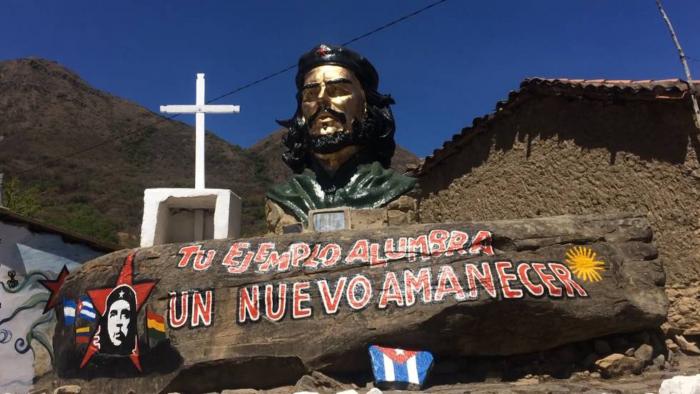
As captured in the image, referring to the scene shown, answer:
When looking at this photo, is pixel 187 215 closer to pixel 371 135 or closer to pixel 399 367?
pixel 371 135

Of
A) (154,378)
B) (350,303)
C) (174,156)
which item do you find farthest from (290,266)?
(174,156)

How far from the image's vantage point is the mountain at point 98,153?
127 feet

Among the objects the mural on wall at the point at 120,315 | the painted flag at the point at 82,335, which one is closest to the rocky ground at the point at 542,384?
the mural on wall at the point at 120,315

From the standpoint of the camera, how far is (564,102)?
8.94 metres

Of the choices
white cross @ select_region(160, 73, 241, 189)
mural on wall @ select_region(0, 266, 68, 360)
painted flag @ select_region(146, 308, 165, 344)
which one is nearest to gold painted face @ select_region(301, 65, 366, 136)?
white cross @ select_region(160, 73, 241, 189)

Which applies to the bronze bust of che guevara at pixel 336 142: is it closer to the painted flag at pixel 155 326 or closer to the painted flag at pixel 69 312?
the painted flag at pixel 155 326

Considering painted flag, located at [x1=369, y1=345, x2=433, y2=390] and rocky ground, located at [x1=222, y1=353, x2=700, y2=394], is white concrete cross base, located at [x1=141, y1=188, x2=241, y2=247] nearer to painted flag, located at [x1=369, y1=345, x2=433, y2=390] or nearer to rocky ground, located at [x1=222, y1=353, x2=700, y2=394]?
rocky ground, located at [x1=222, y1=353, x2=700, y2=394]

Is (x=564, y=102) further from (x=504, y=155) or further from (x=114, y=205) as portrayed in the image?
(x=114, y=205)

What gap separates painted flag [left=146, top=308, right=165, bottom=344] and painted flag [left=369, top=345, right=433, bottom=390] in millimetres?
1907

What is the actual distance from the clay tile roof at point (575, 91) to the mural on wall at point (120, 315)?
5.74 m

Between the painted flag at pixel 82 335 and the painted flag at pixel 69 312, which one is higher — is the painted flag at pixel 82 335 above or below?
below

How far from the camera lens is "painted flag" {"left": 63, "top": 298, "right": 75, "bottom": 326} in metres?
6.33

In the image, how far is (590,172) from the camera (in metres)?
8.34

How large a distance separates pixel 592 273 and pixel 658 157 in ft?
7.50
